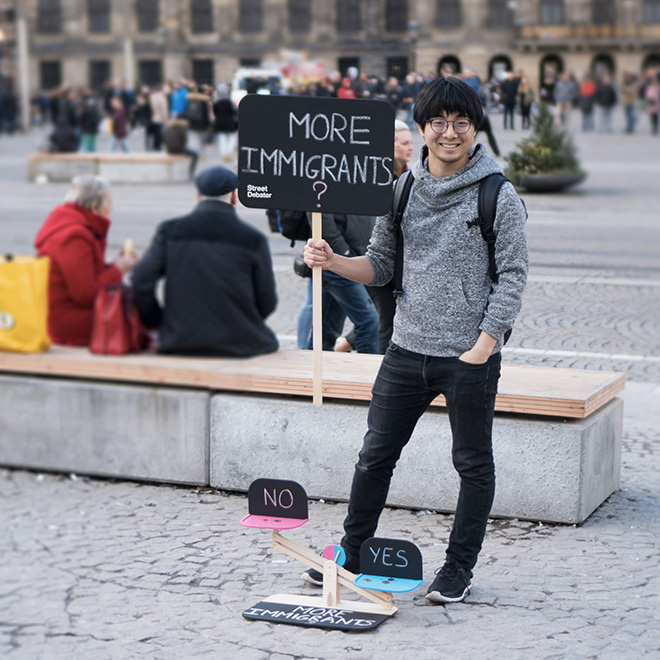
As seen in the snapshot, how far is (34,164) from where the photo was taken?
22453 mm

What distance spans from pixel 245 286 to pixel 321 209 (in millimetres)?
962

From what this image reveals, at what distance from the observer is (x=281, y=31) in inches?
2406

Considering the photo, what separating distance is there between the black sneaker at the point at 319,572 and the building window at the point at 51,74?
67878mm

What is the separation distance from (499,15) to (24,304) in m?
59.6

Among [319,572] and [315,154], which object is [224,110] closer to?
[315,154]

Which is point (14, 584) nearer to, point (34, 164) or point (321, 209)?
point (321, 209)

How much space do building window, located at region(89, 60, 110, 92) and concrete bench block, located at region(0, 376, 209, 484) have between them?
211ft

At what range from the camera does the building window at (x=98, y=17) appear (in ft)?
219

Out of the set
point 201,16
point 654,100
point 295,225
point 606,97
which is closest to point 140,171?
point 295,225

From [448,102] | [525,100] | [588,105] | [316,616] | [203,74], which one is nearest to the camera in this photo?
[448,102]

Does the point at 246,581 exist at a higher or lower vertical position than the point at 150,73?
lower

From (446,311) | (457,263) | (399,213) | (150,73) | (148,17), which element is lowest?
(446,311)

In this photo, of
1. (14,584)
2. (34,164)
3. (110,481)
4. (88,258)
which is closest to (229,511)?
(110,481)

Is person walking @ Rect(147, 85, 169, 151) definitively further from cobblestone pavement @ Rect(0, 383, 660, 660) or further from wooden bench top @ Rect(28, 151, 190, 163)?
cobblestone pavement @ Rect(0, 383, 660, 660)
